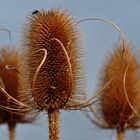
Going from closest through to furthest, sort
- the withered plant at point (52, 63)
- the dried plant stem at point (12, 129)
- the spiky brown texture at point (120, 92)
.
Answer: the withered plant at point (52, 63) < the spiky brown texture at point (120, 92) < the dried plant stem at point (12, 129)

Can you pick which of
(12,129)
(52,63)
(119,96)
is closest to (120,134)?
(119,96)

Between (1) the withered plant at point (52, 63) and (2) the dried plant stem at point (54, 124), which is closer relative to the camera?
(2) the dried plant stem at point (54, 124)

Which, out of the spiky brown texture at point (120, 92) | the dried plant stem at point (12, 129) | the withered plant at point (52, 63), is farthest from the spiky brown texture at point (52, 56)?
the dried plant stem at point (12, 129)

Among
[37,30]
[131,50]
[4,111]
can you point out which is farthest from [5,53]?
[37,30]

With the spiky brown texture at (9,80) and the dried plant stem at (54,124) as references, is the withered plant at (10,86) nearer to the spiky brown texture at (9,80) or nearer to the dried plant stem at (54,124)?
the spiky brown texture at (9,80)

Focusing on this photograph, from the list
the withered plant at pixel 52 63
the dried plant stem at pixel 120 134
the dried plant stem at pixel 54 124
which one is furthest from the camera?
the dried plant stem at pixel 120 134

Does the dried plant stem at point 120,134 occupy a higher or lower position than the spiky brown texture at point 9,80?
lower

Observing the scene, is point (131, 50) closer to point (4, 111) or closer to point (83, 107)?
point (4, 111)
